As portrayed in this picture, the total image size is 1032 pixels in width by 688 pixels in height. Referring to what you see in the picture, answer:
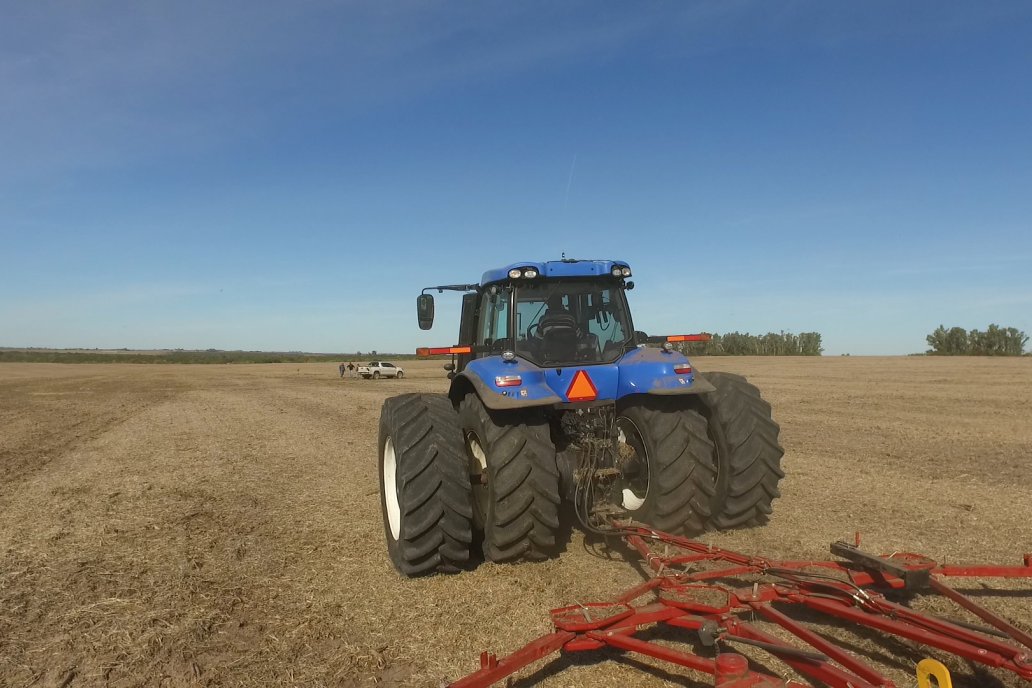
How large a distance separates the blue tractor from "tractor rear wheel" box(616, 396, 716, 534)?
0.03 ft

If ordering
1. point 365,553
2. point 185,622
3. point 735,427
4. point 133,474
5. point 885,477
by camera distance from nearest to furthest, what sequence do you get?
point 185,622, point 735,427, point 365,553, point 885,477, point 133,474

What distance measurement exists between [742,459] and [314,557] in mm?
3626

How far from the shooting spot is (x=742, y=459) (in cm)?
521

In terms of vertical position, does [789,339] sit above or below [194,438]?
above

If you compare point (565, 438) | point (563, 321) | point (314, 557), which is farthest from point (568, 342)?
point (314, 557)

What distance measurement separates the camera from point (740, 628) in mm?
3016

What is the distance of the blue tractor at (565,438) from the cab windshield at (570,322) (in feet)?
0.04

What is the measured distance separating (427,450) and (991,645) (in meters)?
3.30

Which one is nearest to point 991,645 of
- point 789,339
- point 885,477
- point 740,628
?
point 740,628

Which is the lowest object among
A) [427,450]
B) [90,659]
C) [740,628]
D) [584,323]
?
[90,659]

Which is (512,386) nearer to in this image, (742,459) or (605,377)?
(605,377)

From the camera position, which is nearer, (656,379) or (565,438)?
(656,379)

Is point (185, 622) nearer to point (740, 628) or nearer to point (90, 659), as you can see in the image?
point (90, 659)

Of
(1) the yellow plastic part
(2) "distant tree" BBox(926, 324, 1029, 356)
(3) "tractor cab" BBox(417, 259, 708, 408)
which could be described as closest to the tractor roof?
(3) "tractor cab" BBox(417, 259, 708, 408)
